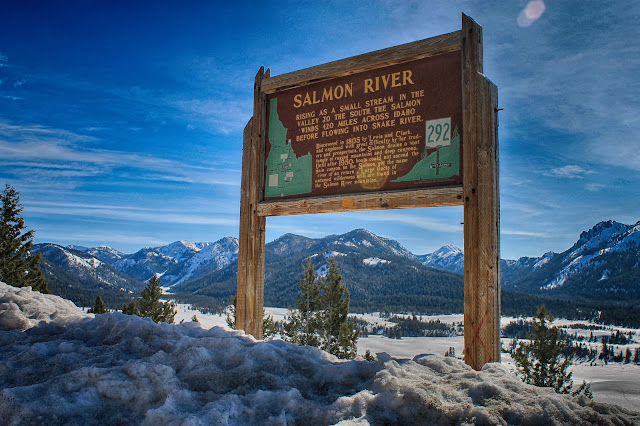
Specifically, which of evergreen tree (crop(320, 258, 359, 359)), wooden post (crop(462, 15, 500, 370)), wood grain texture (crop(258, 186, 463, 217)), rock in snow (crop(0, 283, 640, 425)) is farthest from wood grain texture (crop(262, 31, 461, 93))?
evergreen tree (crop(320, 258, 359, 359))

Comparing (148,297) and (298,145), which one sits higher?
(298,145)

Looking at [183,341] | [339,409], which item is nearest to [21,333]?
[183,341]

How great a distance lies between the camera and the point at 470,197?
18.0 feet

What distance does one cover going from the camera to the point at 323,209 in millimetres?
6656

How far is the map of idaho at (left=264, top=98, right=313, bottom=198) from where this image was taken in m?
6.98

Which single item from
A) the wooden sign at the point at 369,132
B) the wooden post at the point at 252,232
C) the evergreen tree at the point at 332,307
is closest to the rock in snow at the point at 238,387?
the wooden sign at the point at 369,132

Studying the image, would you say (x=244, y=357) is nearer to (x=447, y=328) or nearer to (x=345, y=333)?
(x=345, y=333)

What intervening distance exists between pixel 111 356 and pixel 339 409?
5.93ft

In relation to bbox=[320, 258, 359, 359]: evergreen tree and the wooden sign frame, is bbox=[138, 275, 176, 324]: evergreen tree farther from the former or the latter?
the wooden sign frame

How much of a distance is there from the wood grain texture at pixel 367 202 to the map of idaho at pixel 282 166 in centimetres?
22

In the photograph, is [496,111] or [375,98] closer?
[496,111]

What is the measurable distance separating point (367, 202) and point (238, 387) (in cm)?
376

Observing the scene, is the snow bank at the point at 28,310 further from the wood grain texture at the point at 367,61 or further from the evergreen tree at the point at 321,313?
the evergreen tree at the point at 321,313

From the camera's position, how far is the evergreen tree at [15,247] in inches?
1249
